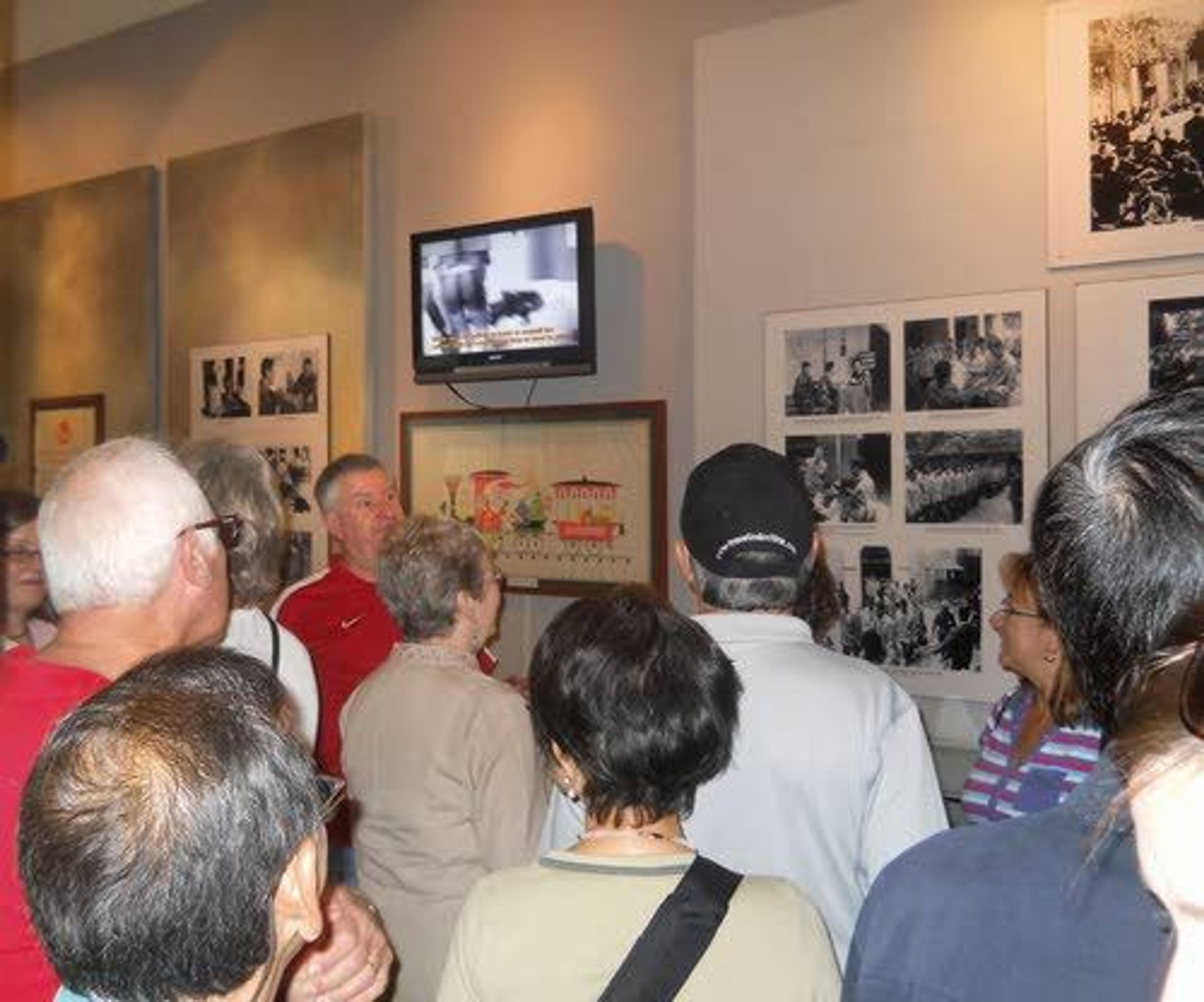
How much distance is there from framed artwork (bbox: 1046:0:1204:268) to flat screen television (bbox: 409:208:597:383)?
5.15 feet

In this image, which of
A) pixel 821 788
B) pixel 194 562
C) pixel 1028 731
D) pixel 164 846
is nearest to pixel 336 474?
pixel 194 562

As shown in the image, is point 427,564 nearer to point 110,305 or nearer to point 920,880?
point 920,880

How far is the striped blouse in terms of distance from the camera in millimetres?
2285

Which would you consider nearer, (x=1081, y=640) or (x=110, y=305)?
(x=1081, y=640)

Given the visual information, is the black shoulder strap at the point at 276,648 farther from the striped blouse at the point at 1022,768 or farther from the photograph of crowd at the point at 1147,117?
the photograph of crowd at the point at 1147,117

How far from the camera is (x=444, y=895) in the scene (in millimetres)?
2338

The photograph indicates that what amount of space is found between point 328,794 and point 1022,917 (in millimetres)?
627

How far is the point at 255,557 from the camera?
7.75 feet

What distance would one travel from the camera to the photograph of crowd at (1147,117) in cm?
300

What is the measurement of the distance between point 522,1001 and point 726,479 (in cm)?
86

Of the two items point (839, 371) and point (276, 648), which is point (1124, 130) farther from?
point (276, 648)

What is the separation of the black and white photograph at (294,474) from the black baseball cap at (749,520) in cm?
350

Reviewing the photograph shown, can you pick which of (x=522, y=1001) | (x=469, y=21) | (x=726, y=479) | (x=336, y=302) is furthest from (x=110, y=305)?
(x=522, y=1001)

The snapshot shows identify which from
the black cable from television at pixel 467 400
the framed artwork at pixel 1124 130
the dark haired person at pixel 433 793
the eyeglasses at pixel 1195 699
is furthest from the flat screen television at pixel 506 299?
the eyeglasses at pixel 1195 699
